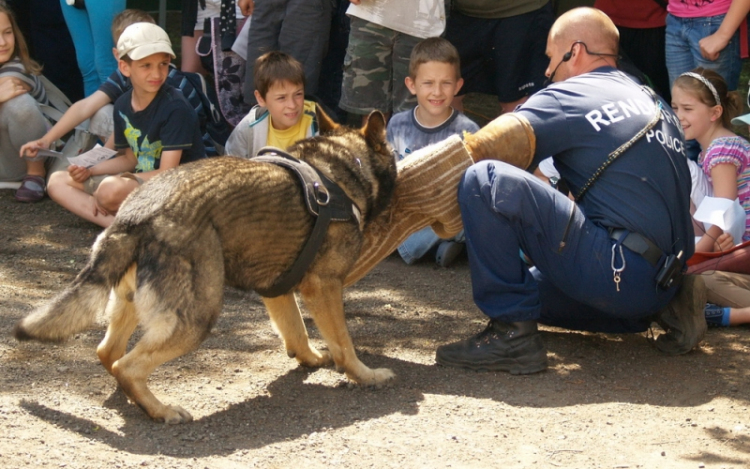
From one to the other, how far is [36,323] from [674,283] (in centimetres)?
294

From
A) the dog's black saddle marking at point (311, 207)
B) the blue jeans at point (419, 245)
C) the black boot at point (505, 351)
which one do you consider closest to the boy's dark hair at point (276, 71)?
the blue jeans at point (419, 245)

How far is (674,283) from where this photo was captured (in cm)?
433

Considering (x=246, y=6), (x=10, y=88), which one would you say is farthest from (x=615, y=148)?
(x=10, y=88)

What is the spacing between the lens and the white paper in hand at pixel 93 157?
261 inches

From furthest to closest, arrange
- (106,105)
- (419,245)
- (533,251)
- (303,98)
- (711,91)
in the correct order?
1. (106,105)
2. (303,98)
3. (419,245)
4. (711,91)
5. (533,251)

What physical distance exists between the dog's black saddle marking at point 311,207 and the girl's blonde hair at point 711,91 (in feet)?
8.67

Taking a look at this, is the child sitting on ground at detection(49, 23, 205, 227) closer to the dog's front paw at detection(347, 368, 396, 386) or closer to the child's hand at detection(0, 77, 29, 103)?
the child's hand at detection(0, 77, 29, 103)

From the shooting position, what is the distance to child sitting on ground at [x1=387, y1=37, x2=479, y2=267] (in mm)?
5895

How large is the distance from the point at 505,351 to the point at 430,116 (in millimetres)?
2174

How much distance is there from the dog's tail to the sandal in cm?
387

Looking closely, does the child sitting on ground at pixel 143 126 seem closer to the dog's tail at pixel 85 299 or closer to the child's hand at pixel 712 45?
the dog's tail at pixel 85 299

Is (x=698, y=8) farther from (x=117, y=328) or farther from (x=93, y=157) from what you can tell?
(x=93, y=157)

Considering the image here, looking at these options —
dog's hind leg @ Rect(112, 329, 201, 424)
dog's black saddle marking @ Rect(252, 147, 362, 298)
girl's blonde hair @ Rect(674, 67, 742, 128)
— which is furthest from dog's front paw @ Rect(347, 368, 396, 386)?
girl's blonde hair @ Rect(674, 67, 742, 128)

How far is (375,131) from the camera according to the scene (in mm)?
4516
